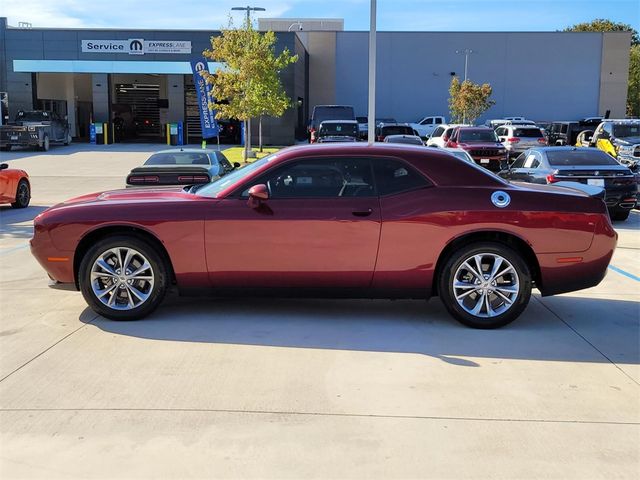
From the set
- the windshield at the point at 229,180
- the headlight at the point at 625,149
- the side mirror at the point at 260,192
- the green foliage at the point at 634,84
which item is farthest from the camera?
the green foliage at the point at 634,84

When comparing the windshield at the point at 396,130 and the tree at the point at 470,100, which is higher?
the tree at the point at 470,100

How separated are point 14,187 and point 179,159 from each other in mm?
3720

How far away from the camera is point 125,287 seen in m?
5.70

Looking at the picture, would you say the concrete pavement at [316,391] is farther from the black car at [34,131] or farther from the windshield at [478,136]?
the black car at [34,131]

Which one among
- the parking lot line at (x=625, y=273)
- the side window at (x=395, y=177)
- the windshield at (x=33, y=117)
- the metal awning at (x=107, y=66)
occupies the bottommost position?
the parking lot line at (x=625, y=273)

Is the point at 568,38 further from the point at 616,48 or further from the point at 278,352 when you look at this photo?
the point at 278,352

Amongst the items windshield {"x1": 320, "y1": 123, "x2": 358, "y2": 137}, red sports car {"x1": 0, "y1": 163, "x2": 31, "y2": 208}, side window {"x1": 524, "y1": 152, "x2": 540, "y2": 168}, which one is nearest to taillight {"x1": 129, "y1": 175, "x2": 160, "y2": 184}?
red sports car {"x1": 0, "y1": 163, "x2": 31, "y2": 208}

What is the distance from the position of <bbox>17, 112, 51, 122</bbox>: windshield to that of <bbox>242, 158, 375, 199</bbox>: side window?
111ft

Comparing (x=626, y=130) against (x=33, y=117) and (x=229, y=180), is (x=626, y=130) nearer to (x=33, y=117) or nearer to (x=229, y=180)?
(x=229, y=180)

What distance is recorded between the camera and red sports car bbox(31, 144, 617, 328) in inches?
219

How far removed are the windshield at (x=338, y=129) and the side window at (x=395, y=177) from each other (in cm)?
1732

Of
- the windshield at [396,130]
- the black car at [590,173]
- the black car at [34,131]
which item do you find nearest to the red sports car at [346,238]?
the black car at [590,173]

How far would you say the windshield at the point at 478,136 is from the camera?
880 inches

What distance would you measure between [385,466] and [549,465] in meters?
0.88
